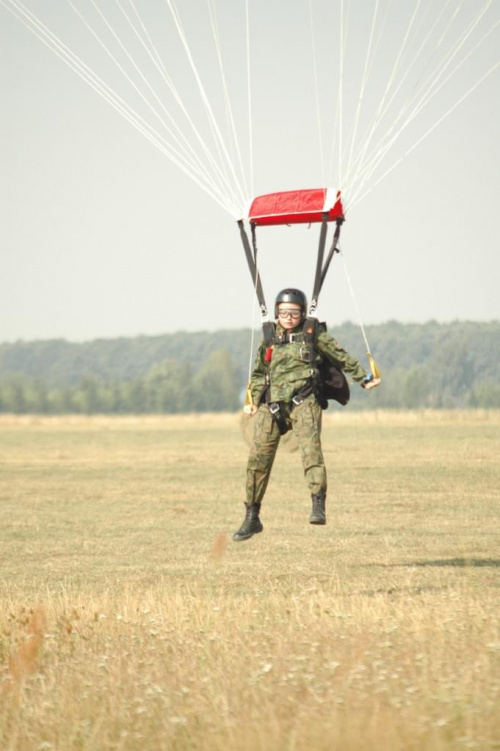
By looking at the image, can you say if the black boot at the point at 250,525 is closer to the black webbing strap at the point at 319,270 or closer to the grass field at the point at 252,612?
the grass field at the point at 252,612

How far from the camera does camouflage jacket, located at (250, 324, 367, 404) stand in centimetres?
1223

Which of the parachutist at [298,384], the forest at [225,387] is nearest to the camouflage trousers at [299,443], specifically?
the parachutist at [298,384]

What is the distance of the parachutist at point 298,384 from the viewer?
12.2 metres

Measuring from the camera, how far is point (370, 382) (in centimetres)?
1199

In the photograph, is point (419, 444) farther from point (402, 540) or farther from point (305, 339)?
point (305, 339)

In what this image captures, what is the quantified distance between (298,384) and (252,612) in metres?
2.97

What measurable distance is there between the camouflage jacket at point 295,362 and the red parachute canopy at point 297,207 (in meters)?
Answer: 1.19

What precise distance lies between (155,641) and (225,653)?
104 centimetres

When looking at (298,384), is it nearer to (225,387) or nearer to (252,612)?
(252,612)

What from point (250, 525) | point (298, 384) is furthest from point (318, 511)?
point (298, 384)

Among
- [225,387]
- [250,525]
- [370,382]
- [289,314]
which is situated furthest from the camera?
[225,387]

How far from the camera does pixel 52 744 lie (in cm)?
675

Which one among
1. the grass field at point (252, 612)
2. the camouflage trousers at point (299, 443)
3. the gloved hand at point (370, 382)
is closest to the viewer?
the grass field at point (252, 612)

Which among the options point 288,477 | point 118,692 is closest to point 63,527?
point 288,477
